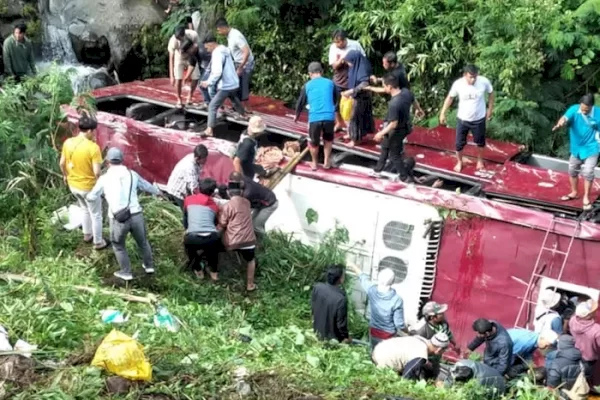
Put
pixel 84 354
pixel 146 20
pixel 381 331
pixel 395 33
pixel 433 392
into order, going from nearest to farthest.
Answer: pixel 84 354
pixel 433 392
pixel 381 331
pixel 395 33
pixel 146 20

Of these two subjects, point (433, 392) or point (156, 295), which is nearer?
point (433, 392)

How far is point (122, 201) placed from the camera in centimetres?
932

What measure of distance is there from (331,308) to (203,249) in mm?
1915

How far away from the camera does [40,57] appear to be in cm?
1892

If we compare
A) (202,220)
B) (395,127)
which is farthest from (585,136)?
(202,220)

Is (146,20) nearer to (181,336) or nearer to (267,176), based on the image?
(267,176)

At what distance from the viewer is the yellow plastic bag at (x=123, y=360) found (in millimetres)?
6613

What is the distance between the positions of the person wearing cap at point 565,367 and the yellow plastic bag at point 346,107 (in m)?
4.54

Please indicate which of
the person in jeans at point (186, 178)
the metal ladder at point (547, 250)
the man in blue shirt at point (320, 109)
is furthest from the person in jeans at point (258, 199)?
the metal ladder at point (547, 250)

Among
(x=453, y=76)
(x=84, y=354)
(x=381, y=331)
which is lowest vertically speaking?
(x=381, y=331)

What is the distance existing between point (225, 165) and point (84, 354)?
4.82 m

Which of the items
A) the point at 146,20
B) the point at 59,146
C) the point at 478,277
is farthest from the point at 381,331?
the point at 146,20

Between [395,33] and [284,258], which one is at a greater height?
[395,33]

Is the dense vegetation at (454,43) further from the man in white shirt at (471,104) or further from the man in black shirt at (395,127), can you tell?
the man in black shirt at (395,127)
